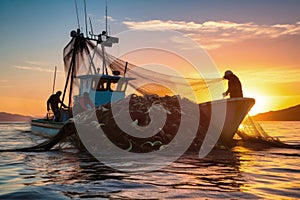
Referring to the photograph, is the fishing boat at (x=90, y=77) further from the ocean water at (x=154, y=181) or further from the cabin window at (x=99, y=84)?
the ocean water at (x=154, y=181)

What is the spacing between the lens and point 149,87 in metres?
17.2

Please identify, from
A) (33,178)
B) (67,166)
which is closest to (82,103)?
(67,166)

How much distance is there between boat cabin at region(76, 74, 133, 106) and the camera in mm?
20562

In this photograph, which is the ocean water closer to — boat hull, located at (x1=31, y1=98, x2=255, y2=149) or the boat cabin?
boat hull, located at (x1=31, y1=98, x2=255, y2=149)

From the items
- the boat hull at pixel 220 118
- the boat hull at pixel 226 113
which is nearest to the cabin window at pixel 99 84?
the boat hull at pixel 220 118

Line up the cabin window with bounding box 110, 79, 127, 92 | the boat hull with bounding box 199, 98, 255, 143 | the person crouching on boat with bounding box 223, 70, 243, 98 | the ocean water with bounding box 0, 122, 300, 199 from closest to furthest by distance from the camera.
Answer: the ocean water with bounding box 0, 122, 300, 199
the boat hull with bounding box 199, 98, 255, 143
the person crouching on boat with bounding box 223, 70, 243, 98
the cabin window with bounding box 110, 79, 127, 92

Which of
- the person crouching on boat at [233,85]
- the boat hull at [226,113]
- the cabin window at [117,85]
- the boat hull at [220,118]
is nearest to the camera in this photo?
the boat hull at [220,118]

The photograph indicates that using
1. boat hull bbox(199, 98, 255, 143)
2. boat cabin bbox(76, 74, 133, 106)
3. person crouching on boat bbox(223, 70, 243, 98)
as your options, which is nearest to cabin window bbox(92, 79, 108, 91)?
boat cabin bbox(76, 74, 133, 106)

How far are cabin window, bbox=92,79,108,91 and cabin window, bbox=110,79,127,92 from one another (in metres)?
0.50

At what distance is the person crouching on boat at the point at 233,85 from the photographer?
46.5ft

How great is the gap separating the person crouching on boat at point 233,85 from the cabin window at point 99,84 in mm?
9369

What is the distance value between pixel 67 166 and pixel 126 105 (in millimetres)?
5306

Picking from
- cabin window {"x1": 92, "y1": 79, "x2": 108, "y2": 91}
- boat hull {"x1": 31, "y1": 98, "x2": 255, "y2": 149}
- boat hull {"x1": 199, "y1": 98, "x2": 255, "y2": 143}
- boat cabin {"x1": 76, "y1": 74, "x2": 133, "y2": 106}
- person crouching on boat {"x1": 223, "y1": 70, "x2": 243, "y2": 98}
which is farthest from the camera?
cabin window {"x1": 92, "y1": 79, "x2": 108, "y2": 91}

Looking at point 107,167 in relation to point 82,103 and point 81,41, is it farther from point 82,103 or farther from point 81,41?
point 81,41
